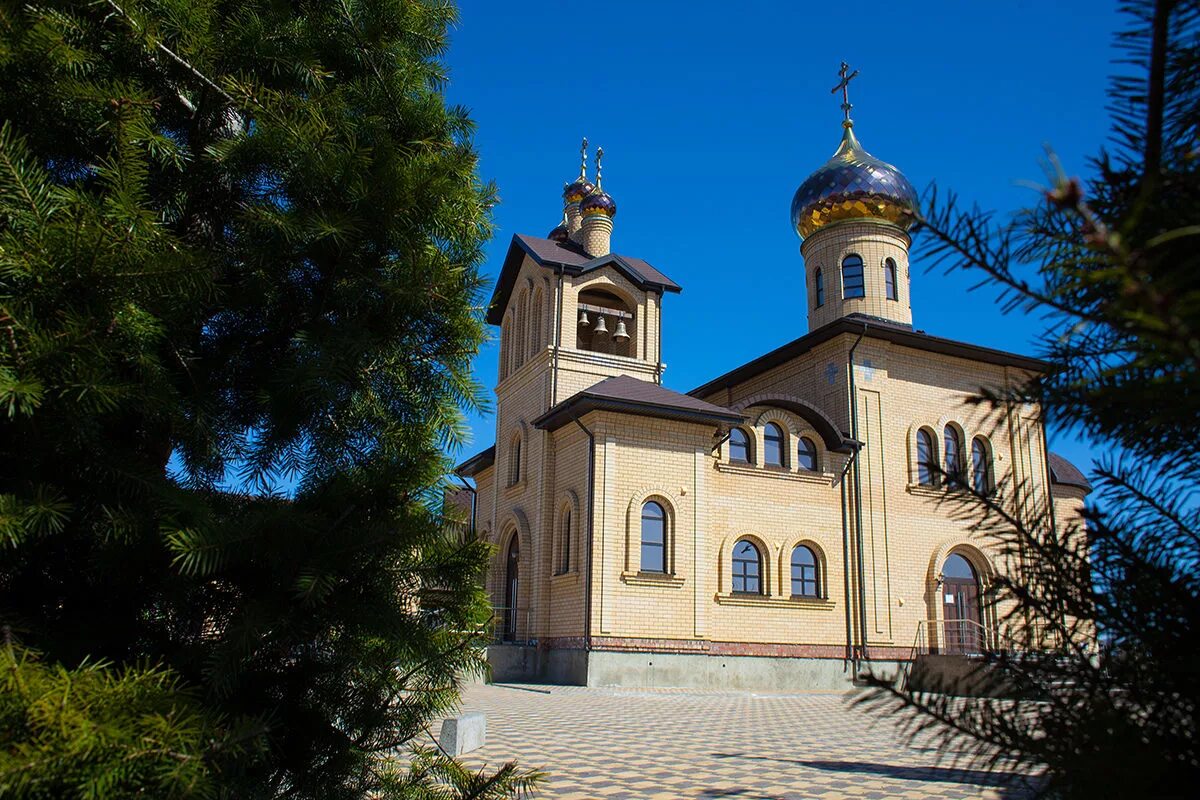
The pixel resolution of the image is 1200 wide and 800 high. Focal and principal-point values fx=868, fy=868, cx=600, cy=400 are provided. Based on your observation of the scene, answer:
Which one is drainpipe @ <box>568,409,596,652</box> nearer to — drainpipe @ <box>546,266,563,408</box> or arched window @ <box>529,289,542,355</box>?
drainpipe @ <box>546,266,563,408</box>

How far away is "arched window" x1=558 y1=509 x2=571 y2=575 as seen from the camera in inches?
747

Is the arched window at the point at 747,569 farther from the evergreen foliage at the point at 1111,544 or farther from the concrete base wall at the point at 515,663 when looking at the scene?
the evergreen foliage at the point at 1111,544

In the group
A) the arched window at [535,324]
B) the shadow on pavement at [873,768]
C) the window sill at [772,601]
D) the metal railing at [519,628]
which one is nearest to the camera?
the shadow on pavement at [873,768]

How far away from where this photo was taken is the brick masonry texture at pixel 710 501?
714 inches

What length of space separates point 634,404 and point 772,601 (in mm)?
5487

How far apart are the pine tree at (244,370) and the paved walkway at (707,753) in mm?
1471

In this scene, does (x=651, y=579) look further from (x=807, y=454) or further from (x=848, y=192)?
(x=848, y=192)

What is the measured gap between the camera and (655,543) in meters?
18.5

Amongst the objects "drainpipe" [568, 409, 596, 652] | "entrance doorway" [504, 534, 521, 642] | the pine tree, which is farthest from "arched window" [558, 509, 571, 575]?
the pine tree

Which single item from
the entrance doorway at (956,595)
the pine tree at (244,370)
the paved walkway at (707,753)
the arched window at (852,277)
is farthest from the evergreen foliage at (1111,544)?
the arched window at (852,277)

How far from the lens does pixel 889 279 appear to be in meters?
25.0

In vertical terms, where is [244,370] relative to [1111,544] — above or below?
above

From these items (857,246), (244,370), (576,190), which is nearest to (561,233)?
(576,190)

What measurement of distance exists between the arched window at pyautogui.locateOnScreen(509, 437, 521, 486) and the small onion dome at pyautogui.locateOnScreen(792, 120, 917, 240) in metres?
11.1
